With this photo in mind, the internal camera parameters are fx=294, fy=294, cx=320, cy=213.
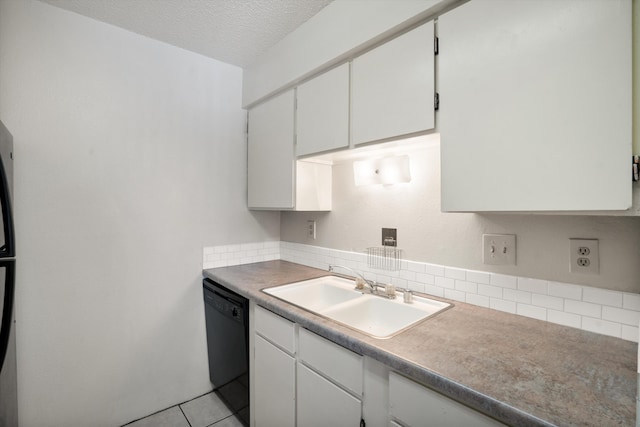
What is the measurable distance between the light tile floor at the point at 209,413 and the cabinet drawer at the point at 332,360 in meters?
0.72

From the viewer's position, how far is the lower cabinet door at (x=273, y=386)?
1320 mm

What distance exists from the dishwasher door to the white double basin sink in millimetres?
246

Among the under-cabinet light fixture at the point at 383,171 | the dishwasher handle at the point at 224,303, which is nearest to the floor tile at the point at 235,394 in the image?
the dishwasher handle at the point at 224,303

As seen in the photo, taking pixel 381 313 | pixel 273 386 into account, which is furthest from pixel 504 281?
pixel 273 386

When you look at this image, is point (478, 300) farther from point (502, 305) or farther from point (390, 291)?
point (390, 291)

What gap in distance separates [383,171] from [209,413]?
6.09 feet

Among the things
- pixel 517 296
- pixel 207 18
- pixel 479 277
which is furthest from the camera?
pixel 207 18

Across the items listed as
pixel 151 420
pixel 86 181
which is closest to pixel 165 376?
pixel 151 420

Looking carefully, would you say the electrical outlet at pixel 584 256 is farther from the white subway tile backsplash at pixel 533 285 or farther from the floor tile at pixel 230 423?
the floor tile at pixel 230 423

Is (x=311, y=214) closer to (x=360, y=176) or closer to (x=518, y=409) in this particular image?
(x=360, y=176)

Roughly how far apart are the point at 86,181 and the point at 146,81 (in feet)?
2.34

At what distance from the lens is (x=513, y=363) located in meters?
0.84

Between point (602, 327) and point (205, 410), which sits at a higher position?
point (602, 327)

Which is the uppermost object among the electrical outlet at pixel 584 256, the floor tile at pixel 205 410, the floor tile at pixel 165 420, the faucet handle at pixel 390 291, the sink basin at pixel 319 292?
the electrical outlet at pixel 584 256
